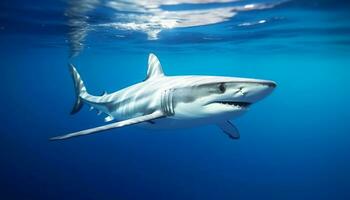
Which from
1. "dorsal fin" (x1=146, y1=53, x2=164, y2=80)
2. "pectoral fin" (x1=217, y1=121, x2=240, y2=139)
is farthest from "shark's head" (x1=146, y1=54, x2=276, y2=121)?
"dorsal fin" (x1=146, y1=53, x2=164, y2=80)

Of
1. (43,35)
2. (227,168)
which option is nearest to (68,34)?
(43,35)

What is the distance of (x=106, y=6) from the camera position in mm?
12023

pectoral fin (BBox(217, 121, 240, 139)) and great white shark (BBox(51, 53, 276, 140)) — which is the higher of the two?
great white shark (BBox(51, 53, 276, 140))

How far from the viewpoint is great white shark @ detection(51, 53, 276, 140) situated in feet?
14.6

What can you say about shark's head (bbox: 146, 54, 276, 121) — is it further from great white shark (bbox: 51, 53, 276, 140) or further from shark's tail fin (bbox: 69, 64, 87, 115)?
shark's tail fin (bbox: 69, 64, 87, 115)

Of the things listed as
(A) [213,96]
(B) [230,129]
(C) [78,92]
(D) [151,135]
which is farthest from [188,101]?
(D) [151,135]

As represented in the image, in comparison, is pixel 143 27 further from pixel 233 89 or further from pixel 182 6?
pixel 233 89

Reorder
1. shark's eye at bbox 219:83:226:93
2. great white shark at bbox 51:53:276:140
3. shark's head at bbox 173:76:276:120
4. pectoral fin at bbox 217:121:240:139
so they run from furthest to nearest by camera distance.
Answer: pectoral fin at bbox 217:121:240:139
shark's eye at bbox 219:83:226:93
great white shark at bbox 51:53:276:140
shark's head at bbox 173:76:276:120

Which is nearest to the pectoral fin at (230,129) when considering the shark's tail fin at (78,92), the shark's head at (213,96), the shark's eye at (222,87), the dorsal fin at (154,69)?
the shark's head at (213,96)

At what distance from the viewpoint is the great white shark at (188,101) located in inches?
175

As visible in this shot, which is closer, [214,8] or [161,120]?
[161,120]

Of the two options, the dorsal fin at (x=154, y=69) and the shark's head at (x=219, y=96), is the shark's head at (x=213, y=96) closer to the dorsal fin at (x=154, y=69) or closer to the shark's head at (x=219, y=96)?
the shark's head at (x=219, y=96)

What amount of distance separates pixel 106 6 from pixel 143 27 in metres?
4.81

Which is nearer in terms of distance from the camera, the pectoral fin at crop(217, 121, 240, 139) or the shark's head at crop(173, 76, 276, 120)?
the shark's head at crop(173, 76, 276, 120)
